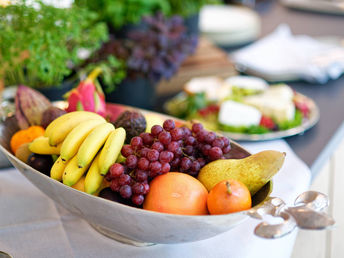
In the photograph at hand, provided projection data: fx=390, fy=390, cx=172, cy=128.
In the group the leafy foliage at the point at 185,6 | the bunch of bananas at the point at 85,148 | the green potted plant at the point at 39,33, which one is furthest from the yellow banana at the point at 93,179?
the leafy foliage at the point at 185,6

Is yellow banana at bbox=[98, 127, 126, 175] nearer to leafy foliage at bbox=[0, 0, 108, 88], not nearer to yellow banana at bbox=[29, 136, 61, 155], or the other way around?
yellow banana at bbox=[29, 136, 61, 155]

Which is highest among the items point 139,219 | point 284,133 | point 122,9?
point 122,9

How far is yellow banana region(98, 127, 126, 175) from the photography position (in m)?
0.49

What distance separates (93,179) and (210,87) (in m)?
0.70

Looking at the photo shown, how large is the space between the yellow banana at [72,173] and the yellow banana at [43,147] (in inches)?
2.5

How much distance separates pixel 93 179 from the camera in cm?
50

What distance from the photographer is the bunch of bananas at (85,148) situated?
0.50 metres

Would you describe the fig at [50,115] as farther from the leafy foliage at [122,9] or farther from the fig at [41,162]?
the leafy foliage at [122,9]

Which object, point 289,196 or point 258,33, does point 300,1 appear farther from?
point 289,196

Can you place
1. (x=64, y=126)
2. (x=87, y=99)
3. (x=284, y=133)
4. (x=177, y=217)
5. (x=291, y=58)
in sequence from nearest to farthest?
(x=177, y=217)
(x=64, y=126)
(x=87, y=99)
(x=284, y=133)
(x=291, y=58)

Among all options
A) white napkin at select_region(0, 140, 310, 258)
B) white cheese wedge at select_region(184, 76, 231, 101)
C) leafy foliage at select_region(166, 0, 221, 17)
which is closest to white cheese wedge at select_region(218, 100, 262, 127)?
white cheese wedge at select_region(184, 76, 231, 101)

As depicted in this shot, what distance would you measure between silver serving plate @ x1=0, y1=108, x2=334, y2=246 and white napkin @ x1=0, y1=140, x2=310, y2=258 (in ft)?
0.17

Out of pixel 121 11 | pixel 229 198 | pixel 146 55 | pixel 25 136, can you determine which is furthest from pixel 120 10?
pixel 229 198

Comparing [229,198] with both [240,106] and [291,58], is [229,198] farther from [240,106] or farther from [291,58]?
[291,58]
